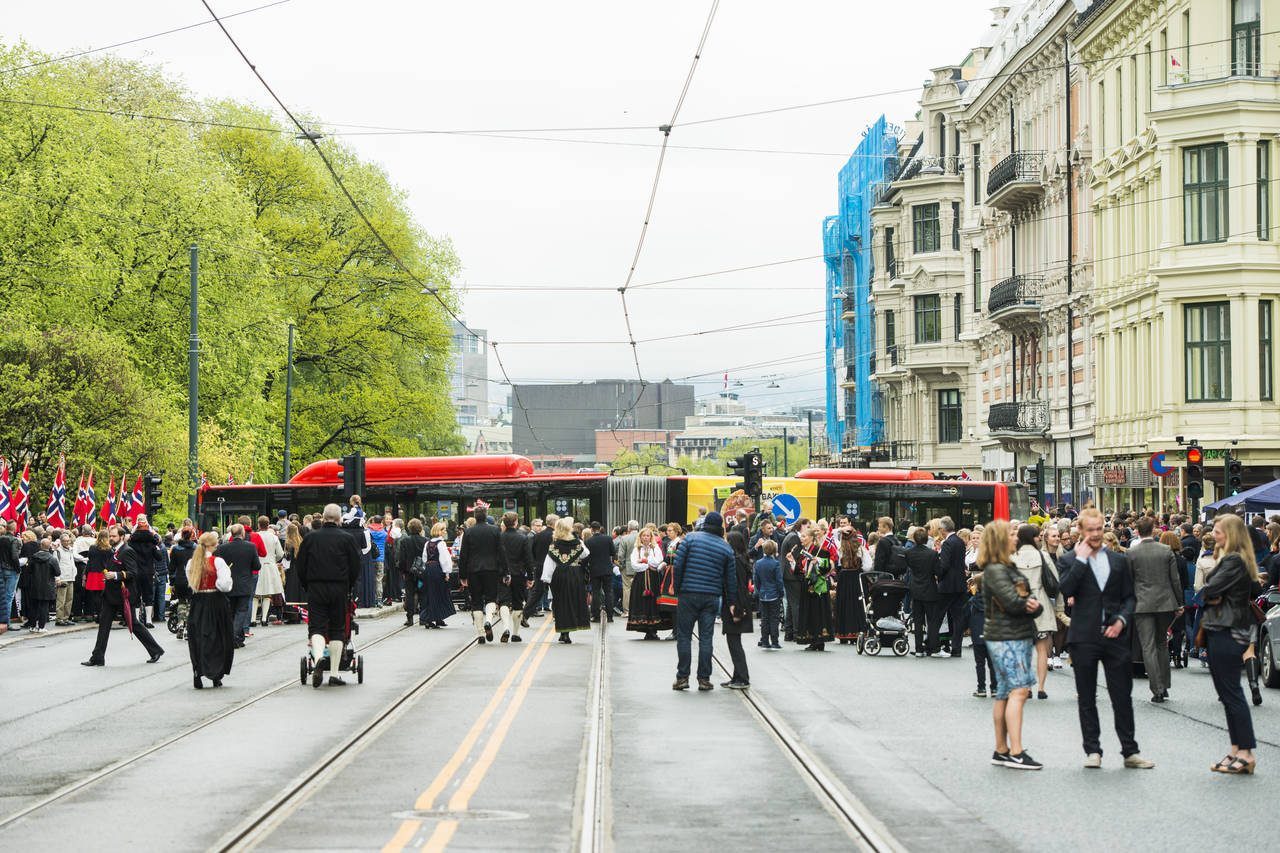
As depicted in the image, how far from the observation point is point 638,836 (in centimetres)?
916

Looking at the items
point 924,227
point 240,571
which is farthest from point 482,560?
point 924,227

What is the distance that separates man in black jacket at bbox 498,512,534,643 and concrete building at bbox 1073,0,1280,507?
1994cm

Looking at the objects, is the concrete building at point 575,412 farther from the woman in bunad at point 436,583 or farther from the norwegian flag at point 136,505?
the woman in bunad at point 436,583

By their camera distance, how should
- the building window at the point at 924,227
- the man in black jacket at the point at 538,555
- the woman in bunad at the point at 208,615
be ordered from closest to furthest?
the woman in bunad at the point at 208,615, the man in black jacket at the point at 538,555, the building window at the point at 924,227

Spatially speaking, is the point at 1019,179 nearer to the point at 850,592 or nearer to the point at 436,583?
the point at 436,583

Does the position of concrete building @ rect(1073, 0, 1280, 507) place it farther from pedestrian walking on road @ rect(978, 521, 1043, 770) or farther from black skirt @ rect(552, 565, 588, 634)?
pedestrian walking on road @ rect(978, 521, 1043, 770)

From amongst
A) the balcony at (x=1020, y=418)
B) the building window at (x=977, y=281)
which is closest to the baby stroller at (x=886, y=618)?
the balcony at (x=1020, y=418)

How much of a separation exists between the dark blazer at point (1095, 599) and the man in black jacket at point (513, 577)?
1194 centimetres

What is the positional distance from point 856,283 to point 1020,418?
1230 inches

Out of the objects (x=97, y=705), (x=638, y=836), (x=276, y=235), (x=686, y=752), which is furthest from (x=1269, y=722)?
(x=276, y=235)

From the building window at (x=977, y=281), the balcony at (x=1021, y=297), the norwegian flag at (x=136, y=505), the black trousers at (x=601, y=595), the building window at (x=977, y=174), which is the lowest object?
the black trousers at (x=601, y=595)

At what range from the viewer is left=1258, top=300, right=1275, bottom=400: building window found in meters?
38.4

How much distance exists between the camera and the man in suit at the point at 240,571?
21062 mm

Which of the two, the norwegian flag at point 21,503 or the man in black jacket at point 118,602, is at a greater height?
the norwegian flag at point 21,503
